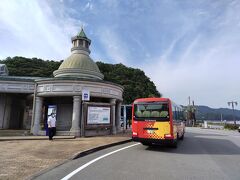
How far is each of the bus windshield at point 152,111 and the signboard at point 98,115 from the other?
6227 millimetres

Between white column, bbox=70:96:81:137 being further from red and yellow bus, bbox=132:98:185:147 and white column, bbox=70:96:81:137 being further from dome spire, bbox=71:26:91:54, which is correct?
dome spire, bbox=71:26:91:54

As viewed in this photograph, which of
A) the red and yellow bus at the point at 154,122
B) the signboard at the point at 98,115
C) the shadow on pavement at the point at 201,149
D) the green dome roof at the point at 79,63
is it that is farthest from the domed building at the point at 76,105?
the shadow on pavement at the point at 201,149

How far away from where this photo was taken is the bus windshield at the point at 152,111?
11.2 m

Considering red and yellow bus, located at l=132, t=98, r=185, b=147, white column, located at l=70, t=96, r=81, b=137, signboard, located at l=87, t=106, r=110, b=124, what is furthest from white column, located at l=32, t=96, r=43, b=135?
red and yellow bus, located at l=132, t=98, r=185, b=147

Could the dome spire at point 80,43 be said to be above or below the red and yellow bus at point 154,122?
above

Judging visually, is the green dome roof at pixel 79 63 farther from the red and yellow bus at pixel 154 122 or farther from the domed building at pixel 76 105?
the red and yellow bus at pixel 154 122

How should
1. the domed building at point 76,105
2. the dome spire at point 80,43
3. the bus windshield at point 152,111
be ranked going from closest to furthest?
the bus windshield at point 152,111, the domed building at point 76,105, the dome spire at point 80,43

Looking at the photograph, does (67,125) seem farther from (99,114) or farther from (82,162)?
(82,162)

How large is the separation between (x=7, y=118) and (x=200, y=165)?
20.6 metres

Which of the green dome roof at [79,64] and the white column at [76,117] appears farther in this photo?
the green dome roof at [79,64]

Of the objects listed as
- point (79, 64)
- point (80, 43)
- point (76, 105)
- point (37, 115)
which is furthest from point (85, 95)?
point (80, 43)

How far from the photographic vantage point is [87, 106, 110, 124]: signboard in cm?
1731

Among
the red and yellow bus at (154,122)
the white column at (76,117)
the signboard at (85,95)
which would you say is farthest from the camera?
the white column at (76,117)

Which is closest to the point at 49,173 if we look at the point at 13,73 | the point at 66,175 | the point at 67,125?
the point at 66,175
